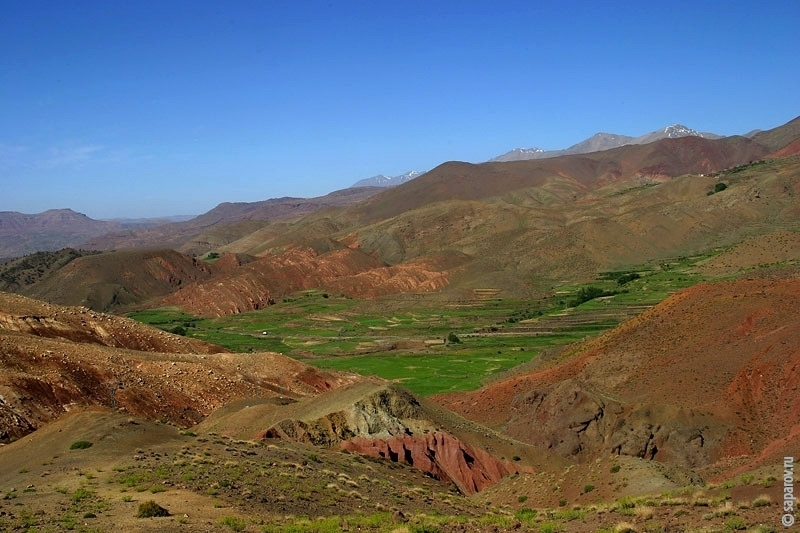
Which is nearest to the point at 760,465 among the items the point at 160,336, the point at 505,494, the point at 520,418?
the point at 505,494

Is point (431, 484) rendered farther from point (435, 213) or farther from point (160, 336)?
point (435, 213)

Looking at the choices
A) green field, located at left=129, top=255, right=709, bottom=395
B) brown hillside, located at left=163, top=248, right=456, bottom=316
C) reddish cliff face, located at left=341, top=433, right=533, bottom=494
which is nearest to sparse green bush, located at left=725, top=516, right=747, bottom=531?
reddish cliff face, located at left=341, top=433, right=533, bottom=494

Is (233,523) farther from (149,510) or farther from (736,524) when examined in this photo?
(736,524)

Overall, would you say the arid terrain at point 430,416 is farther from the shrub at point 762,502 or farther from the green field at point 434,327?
the green field at point 434,327

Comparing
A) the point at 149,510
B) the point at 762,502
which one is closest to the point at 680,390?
the point at 762,502

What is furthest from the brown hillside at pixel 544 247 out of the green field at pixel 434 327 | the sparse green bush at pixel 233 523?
the sparse green bush at pixel 233 523

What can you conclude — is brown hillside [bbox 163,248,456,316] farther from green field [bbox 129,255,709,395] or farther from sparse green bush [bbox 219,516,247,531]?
sparse green bush [bbox 219,516,247,531]

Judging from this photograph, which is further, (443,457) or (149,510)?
(443,457)

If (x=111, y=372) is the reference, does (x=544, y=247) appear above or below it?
above
